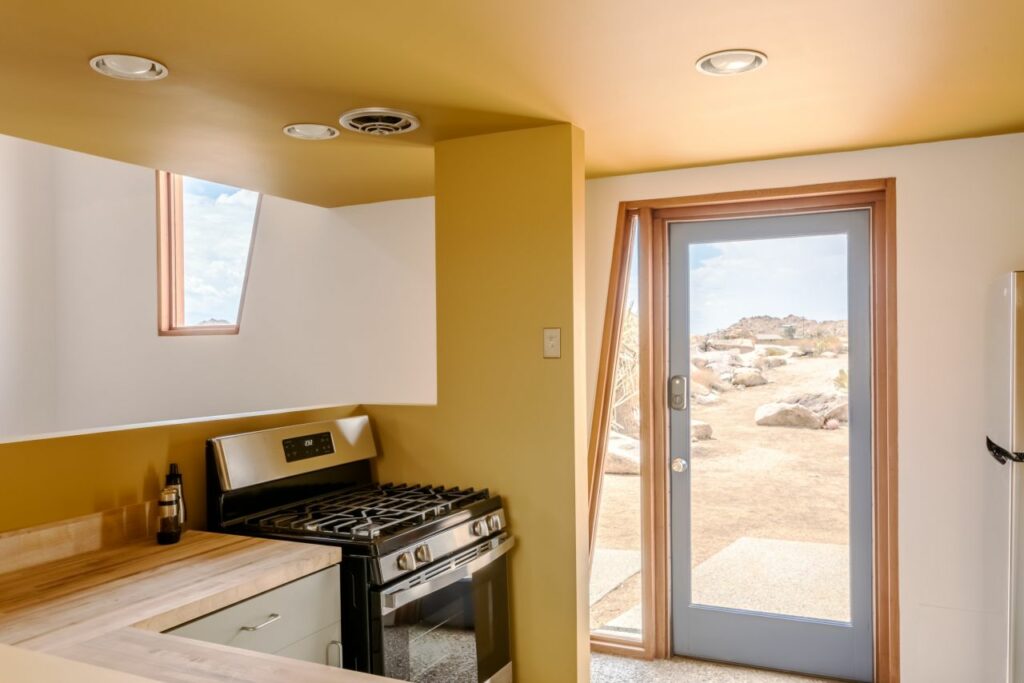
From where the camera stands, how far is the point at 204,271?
4961 mm

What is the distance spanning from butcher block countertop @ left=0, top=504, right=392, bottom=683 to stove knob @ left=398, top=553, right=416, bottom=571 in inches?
7.4

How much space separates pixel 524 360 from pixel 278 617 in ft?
4.13

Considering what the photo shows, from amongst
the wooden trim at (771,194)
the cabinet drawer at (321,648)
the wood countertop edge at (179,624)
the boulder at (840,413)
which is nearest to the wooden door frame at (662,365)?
the wooden trim at (771,194)

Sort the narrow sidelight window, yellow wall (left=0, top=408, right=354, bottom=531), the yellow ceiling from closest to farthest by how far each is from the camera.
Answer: the yellow ceiling → yellow wall (left=0, top=408, right=354, bottom=531) → the narrow sidelight window

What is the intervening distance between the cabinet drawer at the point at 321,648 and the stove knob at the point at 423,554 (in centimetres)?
30

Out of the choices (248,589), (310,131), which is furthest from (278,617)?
(310,131)

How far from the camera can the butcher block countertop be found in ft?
4.04

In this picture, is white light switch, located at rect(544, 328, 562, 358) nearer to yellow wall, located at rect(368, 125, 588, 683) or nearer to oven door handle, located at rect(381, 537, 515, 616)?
yellow wall, located at rect(368, 125, 588, 683)

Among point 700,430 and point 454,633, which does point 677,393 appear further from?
point 454,633

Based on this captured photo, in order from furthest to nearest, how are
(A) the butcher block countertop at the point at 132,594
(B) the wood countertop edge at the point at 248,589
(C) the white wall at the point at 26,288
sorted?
(C) the white wall at the point at 26,288, (B) the wood countertop edge at the point at 248,589, (A) the butcher block countertop at the point at 132,594

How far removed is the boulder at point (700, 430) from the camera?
3.57 metres

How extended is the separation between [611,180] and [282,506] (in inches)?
81.4

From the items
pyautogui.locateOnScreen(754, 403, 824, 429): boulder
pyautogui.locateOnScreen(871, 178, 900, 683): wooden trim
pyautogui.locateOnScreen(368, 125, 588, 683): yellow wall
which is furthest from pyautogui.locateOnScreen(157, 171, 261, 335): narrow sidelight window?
pyautogui.locateOnScreen(871, 178, 900, 683): wooden trim

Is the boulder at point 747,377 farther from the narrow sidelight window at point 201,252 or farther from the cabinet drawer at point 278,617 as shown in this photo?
the narrow sidelight window at point 201,252
